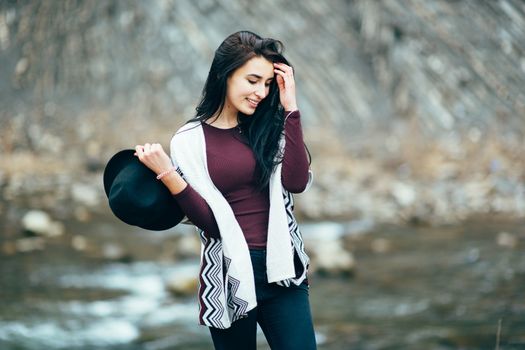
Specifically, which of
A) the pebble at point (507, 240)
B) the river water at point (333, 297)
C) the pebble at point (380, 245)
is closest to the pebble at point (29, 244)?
the river water at point (333, 297)

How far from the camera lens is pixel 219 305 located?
238 centimetres

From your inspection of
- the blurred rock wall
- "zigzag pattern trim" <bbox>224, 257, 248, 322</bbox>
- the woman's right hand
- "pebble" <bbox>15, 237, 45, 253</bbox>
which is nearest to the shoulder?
the woman's right hand

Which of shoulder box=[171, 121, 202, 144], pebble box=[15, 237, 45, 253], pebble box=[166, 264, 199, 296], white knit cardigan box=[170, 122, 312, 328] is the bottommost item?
white knit cardigan box=[170, 122, 312, 328]

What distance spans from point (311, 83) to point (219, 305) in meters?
13.9

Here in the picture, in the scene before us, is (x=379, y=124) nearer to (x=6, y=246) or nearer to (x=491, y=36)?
(x=491, y=36)

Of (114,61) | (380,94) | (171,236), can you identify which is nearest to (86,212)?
(171,236)

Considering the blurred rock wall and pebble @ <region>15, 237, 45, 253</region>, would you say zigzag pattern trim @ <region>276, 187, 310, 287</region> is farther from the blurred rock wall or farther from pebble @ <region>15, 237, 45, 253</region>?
the blurred rock wall

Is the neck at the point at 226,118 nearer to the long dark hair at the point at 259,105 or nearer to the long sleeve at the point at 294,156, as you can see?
the long dark hair at the point at 259,105

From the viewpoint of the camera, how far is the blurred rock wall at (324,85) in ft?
44.7

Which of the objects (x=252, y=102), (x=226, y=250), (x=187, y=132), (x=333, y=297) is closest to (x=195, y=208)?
(x=226, y=250)

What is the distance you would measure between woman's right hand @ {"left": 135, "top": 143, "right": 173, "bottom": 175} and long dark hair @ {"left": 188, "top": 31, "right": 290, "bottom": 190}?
26 cm

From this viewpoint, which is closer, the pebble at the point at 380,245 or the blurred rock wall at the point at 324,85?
the pebble at the point at 380,245

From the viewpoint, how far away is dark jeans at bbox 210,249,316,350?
2346 millimetres

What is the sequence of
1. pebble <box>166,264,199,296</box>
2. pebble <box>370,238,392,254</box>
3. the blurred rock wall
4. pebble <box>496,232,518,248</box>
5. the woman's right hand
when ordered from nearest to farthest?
the woman's right hand → pebble <box>166,264,199,296</box> → pebble <box>496,232,518,248</box> → pebble <box>370,238,392,254</box> → the blurred rock wall
